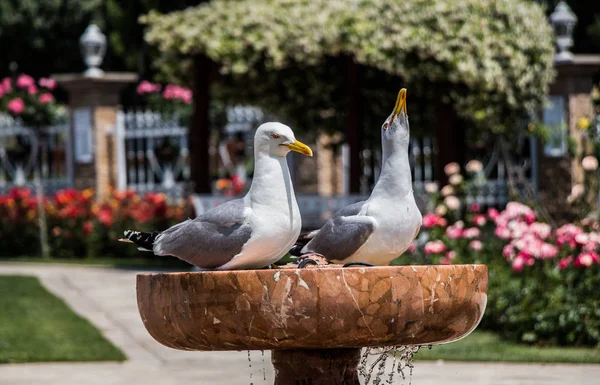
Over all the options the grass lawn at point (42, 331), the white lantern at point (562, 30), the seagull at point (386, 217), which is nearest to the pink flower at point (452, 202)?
the grass lawn at point (42, 331)

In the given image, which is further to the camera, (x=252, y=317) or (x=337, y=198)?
(x=337, y=198)

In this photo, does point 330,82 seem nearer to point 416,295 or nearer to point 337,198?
point 337,198

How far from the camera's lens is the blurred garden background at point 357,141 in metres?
9.43

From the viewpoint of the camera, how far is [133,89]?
29.0m

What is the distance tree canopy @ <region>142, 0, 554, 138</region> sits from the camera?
12414 mm

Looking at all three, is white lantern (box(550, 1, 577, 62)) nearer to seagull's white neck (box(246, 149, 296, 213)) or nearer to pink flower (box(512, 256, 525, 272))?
pink flower (box(512, 256, 525, 272))

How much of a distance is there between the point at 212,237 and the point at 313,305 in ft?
1.50

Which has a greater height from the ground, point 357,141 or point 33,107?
point 33,107

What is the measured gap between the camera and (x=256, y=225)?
4219 millimetres

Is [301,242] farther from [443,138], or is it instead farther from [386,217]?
[443,138]

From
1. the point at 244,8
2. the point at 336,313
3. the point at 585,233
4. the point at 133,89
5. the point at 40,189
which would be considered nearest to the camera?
the point at 336,313

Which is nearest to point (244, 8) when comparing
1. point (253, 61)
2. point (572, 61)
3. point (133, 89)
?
point (253, 61)

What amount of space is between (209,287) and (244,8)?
30.9ft

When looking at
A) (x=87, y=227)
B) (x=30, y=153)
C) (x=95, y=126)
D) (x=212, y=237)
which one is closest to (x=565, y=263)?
(x=212, y=237)
